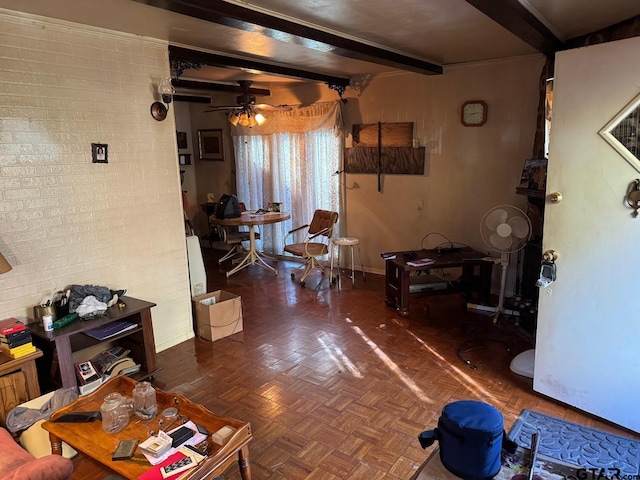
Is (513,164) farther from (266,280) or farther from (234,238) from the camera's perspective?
(234,238)

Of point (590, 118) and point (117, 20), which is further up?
point (117, 20)

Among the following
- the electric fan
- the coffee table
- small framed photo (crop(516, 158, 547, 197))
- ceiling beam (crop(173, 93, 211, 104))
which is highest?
ceiling beam (crop(173, 93, 211, 104))

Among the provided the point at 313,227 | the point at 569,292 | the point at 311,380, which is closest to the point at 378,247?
the point at 313,227

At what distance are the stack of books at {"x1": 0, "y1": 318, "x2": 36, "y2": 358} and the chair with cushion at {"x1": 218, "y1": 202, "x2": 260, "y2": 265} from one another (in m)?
3.75

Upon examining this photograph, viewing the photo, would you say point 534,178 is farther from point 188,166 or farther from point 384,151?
point 188,166

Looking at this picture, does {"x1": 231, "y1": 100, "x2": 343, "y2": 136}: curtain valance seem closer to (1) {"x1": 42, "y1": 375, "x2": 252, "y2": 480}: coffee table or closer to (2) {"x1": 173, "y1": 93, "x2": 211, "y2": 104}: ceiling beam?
(2) {"x1": 173, "y1": 93, "x2": 211, "y2": 104}: ceiling beam

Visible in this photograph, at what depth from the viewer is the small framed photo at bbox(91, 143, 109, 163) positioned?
3.10m

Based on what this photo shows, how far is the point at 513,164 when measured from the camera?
451 cm

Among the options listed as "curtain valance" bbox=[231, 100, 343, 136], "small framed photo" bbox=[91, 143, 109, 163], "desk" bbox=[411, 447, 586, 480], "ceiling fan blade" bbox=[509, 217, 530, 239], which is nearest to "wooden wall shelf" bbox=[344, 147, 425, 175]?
"curtain valance" bbox=[231, 100, 343, 136]

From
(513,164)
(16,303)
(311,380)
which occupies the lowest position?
(311,380)

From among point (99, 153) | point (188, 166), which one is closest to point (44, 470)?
point (99, 153)

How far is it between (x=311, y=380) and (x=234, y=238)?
3499 millimetres

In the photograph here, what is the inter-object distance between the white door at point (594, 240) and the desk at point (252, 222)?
3686 millimetres

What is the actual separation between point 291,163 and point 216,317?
3.05 metres
